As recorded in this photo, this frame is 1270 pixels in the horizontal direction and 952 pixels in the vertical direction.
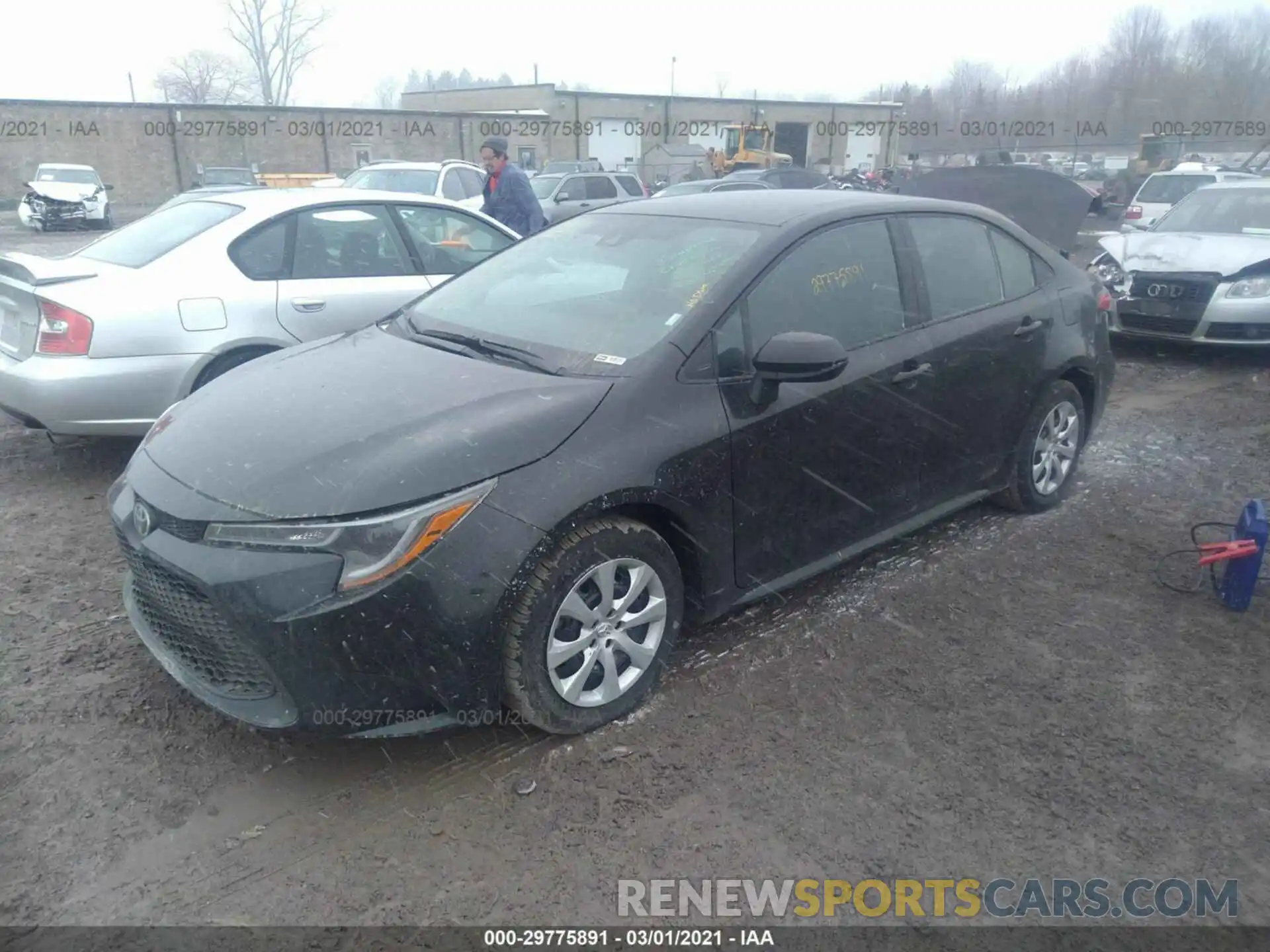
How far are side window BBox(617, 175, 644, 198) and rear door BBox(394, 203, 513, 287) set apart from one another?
44.3 ft

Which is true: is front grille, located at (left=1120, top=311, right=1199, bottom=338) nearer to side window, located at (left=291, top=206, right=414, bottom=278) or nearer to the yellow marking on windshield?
the yellow marking on windshield

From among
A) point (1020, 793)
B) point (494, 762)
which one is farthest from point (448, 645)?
point (1020, 793)

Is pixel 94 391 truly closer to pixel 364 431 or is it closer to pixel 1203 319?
pixel 364 431

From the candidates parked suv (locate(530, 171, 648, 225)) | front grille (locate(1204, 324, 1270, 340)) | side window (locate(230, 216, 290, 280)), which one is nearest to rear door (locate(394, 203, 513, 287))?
side window (locate(230, 216, 290, 280))

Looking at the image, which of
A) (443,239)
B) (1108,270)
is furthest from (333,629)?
(1108,270)

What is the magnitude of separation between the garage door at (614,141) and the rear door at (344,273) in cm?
4164

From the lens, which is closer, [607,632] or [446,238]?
[607,632]

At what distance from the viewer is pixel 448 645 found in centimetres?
260

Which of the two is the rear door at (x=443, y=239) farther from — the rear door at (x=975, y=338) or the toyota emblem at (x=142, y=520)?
the toyota emblem at (x=142, y=520)

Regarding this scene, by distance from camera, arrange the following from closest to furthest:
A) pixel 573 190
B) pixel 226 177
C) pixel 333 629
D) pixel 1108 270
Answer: pixel 333 629 → pixel 1108 270 → pixel 573 190 → pixel 226 177

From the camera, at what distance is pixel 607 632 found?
2.96 meters

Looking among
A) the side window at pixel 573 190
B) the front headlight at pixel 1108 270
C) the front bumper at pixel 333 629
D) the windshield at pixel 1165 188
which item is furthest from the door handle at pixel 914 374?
the windshield at pixel 1165 188

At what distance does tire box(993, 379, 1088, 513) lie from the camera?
454 centimetres

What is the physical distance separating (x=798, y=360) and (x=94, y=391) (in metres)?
3.49
